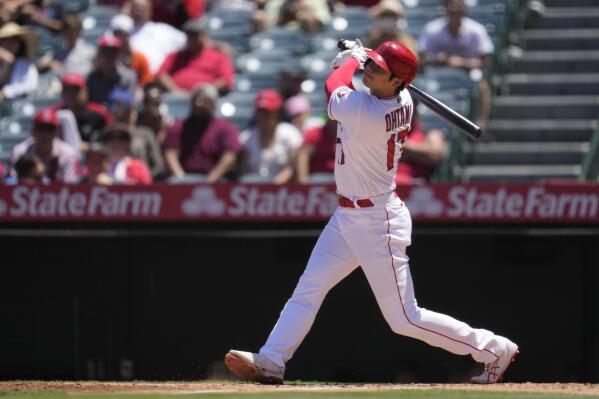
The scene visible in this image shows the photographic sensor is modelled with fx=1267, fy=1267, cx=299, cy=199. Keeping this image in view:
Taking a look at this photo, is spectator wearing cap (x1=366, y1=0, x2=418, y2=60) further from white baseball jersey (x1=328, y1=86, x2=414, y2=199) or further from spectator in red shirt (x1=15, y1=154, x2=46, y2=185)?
white baseball jersey (x1=328, y1=86, x2=414, y2=199)

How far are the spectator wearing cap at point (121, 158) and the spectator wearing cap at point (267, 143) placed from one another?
91 centimetres

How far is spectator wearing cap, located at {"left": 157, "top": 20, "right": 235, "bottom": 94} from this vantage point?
39.4 ft

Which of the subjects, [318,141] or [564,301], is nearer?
[564,301]

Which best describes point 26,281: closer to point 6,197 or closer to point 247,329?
point 6,197

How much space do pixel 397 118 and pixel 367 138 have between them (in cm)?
19

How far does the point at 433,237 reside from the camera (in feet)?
28.7

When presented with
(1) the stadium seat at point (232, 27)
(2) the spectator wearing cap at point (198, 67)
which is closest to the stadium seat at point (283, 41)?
(1) the stadium seat at point (232, 27)

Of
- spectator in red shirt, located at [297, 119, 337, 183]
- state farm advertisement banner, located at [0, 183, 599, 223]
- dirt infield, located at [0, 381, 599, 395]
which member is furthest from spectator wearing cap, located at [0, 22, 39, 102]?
dirt infield, located at [0, 381, 599, 395]

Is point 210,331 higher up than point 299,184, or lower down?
lower down

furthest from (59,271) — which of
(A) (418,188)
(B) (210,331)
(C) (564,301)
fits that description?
(C) (564,301)

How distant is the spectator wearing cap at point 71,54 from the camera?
12703 mm

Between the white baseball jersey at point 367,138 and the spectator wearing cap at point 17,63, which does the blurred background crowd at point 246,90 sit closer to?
the spectator wearing cap at point 17,63

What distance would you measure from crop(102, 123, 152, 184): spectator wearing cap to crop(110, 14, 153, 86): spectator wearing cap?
207 cm

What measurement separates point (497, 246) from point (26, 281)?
11.0 ft
